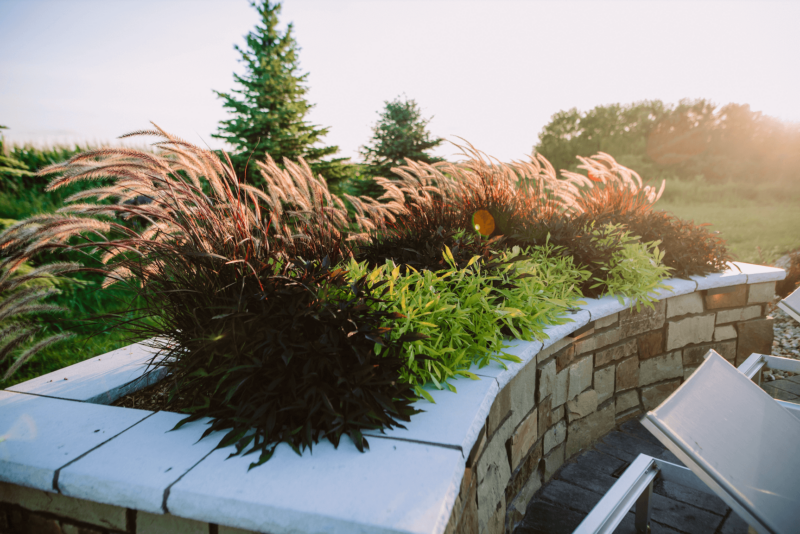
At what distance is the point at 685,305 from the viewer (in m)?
3.18

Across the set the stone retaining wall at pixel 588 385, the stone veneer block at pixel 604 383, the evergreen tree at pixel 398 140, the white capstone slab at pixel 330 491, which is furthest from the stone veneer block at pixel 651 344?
the evergreen tree at pixel 398 140

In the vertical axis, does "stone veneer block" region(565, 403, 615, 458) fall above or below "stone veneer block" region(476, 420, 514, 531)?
below

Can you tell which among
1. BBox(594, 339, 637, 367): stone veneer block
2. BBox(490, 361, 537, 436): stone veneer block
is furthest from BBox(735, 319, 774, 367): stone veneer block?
BBox(490, 361, 537, 436): stone veneer block

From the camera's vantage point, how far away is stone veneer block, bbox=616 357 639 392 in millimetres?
2870

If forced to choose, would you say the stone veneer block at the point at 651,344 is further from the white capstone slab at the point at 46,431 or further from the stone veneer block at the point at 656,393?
the white capstone slab at the point at 46,431

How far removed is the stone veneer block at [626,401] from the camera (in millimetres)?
2924

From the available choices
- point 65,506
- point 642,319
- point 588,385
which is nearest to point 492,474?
point 588,385

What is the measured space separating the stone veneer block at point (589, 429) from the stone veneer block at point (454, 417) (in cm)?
135

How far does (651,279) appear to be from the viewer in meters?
2.97

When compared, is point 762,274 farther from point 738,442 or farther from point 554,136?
point 554,136

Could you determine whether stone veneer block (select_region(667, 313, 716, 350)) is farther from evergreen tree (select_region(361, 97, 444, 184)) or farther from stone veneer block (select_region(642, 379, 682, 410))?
evergreen tree (select_region(361, 97, 444, 184))

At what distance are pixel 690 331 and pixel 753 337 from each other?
92cm

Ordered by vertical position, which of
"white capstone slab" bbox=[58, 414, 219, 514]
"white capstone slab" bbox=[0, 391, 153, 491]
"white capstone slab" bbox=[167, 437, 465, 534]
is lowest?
"white capstone slab" bbox=[0, 391, 153, 491]

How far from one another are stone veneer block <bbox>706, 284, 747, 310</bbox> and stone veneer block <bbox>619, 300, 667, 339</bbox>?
684 mm
